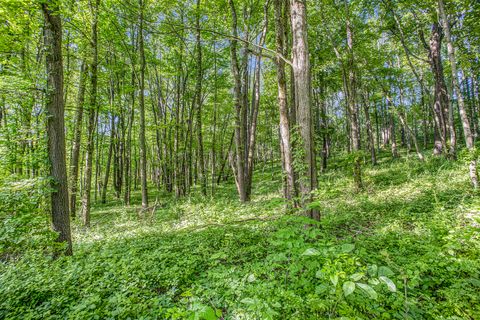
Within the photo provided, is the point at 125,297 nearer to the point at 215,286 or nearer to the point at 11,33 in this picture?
the point at 215,286

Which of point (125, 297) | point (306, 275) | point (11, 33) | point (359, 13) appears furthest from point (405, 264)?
point (359, 13)

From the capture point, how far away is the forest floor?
2.08 m

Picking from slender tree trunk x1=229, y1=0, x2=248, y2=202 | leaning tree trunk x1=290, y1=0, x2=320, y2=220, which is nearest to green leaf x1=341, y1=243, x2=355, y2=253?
leaning tree trunk x1=290, y1=0, x2=320, y2=220

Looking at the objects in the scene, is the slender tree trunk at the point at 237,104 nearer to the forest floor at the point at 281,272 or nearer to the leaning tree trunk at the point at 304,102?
the forest floor at the point at 281,272

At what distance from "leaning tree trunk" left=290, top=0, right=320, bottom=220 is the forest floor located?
0.34 m

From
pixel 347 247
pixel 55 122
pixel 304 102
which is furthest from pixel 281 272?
pixel 55 122

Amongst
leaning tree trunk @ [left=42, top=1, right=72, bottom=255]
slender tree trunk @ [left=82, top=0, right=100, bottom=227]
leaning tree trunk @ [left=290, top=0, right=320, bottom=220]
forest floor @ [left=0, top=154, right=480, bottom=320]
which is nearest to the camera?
forest floor @ [left=0, top=154, right=480, bottom=320]

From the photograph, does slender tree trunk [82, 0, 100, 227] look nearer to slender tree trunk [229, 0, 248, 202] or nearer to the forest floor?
the forest floor

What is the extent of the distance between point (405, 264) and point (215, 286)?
2.73 m

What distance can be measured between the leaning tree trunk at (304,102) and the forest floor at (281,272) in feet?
1.10

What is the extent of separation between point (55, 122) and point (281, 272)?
19.1ft

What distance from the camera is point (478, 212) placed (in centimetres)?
345

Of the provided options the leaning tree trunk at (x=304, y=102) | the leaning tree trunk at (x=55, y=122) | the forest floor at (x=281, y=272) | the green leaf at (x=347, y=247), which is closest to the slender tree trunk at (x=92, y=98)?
the leaning tree trunk at (x=55, y=122)

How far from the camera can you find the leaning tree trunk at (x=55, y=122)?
4.92 metres
